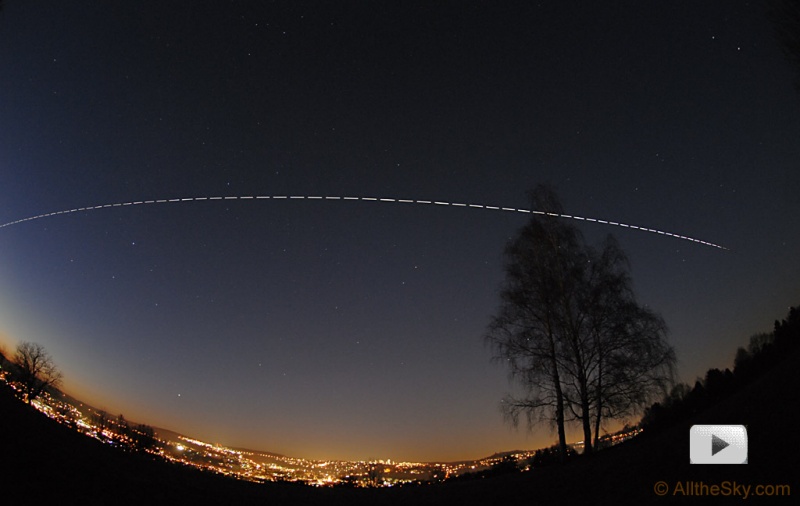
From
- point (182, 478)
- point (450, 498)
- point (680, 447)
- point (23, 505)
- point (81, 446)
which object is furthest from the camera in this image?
point (450, 498)

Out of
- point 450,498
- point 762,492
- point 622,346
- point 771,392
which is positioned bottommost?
point 450,498

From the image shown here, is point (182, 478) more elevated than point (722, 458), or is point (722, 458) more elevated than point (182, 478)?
point (722, 458)

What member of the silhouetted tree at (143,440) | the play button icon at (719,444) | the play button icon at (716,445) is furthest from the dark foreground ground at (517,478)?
the silhouetted tree at (143,440)

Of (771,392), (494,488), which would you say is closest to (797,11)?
(771,392)

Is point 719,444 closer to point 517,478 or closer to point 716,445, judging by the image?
point 716,445

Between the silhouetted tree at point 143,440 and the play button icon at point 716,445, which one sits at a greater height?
the play button icon at point 716,445

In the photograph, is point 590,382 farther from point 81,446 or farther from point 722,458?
point 81,446

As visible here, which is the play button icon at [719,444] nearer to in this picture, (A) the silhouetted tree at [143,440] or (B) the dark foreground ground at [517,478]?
(B) the dark foreground ground at [517,478]
